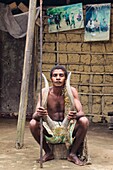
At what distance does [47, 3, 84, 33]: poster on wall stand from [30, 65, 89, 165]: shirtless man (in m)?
3.39

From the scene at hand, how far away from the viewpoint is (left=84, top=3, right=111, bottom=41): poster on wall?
310 inches

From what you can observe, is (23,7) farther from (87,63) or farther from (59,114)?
(59,114)

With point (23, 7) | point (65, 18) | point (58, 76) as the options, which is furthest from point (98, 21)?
point (58, 76)

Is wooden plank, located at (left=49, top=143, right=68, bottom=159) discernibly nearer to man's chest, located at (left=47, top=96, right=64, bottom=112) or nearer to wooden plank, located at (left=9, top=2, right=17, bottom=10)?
man's chest, located at (left=47, top=96, right=64, bottom=112)

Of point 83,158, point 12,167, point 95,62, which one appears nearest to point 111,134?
point 95,62

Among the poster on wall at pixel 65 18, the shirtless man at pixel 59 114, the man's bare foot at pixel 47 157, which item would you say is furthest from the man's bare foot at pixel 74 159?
the poster on wall at pixel 65 18

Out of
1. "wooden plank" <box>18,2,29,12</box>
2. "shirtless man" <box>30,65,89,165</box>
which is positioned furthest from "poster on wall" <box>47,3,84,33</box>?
"shirtless man" <box>30,65,89,165</box>

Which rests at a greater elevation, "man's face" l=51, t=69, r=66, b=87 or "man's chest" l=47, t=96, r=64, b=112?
"man's face" l=51, t=69, r=66, b=87

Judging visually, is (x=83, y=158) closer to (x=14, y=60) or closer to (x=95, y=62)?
(x=95, y=62)

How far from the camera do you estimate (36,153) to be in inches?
206

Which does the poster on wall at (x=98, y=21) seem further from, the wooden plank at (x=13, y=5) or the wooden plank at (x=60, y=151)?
the wooden plank at (x=60, y=151)

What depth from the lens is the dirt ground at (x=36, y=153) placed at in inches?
178

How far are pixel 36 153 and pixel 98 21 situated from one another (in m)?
3.69

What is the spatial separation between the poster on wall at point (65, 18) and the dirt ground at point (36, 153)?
2.33 meters
